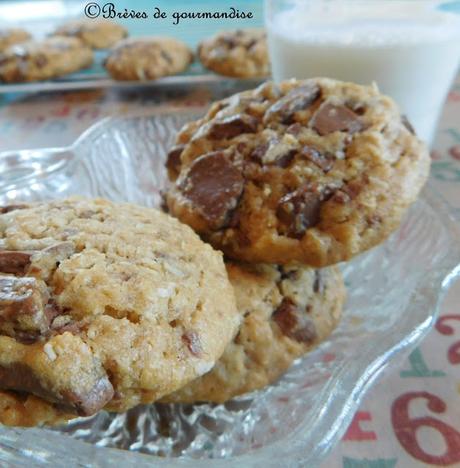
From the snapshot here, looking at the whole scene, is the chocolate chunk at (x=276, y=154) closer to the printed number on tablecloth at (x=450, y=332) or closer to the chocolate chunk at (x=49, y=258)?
the chocolate chunk at (x=49, y=258)

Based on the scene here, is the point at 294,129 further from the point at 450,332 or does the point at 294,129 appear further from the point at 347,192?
the point at 450,332

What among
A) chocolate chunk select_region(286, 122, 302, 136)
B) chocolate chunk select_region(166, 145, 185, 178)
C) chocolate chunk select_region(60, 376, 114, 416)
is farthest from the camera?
chocolate chunk select_region(166, 145, 185, 178)

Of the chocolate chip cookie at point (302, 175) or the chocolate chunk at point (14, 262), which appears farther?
the chocolate chip cookie at point (302, 175)

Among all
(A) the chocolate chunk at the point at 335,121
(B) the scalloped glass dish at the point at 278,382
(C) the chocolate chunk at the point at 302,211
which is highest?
(A) the chocolate chunk at the point at 335,121

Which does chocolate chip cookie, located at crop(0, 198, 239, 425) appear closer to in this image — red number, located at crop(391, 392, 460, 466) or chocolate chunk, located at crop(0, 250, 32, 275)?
chocolate chunk, located at crop(0, 250, 32, 275)

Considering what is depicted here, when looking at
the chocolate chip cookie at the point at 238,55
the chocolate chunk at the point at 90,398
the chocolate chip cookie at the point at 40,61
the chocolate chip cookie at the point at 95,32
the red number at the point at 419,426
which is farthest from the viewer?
the chocolate chip cookie at the point at 95,32

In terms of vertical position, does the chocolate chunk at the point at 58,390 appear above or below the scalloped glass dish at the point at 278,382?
above

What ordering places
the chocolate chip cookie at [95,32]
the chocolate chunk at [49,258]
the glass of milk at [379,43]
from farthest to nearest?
the chocolate chip cookie at [95,32], the glass of milk at [379,43], the chocolate chunk at [49,258]

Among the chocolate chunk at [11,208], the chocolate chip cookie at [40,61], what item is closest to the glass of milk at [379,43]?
the chocolate chunk at [11,208]

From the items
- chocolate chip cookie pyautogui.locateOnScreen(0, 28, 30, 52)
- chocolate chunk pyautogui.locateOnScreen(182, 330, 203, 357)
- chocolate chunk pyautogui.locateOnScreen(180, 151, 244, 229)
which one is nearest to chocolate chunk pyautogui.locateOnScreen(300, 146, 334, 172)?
chocolate chunk pyautogui.locateOnScreen(180, 151, 244, 229)
